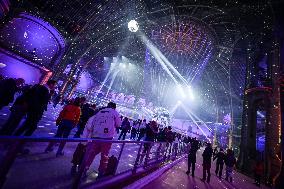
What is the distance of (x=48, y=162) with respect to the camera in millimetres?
3078

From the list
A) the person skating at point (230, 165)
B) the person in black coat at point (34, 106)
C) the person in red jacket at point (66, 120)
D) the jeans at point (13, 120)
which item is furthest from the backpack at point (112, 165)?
the person skating at point (230, 165)

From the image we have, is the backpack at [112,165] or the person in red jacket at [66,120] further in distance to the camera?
the person in red jacket at [66,120]

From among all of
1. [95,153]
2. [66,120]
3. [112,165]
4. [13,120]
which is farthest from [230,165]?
[13,120]

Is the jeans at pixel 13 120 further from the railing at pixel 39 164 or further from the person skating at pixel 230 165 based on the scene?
the person skating at pixel 230 165

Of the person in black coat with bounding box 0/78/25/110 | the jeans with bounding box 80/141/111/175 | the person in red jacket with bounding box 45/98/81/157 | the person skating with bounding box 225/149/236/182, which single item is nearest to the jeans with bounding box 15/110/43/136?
the person in red jacket with bounding box 45/98/81/157

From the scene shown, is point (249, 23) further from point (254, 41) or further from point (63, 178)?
point (63, 178)

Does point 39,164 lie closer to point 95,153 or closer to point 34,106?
point 95,153

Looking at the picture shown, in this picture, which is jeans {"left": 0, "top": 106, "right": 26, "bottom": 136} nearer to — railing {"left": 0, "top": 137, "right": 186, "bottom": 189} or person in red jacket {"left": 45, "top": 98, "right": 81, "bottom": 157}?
person in red jacket {"left": 45, "top": 98, "right": 81, "bottom": 157}

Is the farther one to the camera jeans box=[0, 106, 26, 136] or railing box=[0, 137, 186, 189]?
jeans box=[0, 106, 26, 136]

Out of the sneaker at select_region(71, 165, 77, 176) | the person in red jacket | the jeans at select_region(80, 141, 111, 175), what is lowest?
the sneaker at select_region(71, 165, 77, 176)

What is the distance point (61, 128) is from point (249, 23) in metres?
24.2

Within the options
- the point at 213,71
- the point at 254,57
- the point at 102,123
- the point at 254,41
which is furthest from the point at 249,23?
the point at 102,123

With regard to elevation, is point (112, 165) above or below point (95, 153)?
below

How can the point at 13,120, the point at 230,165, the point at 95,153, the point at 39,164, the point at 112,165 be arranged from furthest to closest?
the point at 230,165 → the point at 13,120 → the point at 112,165 → the point at 95,153 → the point at 39,164
